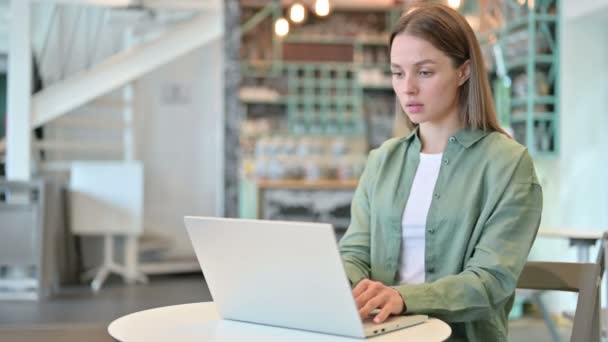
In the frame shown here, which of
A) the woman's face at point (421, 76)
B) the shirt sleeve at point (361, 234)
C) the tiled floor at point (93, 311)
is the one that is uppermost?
the woman's face at point (421, 76)

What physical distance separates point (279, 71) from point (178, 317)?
7687 millimetres

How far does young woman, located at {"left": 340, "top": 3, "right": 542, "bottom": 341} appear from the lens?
1.56 metres

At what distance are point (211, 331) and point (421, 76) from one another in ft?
2.21

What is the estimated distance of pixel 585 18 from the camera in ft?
19.5

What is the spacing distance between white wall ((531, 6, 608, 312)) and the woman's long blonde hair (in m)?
4.50

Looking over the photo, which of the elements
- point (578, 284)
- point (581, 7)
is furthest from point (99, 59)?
point (578, 284)

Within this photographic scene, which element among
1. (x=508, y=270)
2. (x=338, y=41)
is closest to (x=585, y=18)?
(x=338, y=41)

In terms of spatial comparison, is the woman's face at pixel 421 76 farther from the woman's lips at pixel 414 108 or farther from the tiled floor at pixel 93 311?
the tiled floor at pixel 93 311

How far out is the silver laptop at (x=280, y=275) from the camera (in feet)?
4.17

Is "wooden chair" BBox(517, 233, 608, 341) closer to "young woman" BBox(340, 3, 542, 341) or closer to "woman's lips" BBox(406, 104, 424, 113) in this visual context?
"young woman" BBox(340, 3, 542, 341)

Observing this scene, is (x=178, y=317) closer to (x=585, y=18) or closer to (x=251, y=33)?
(x=585, y=18)

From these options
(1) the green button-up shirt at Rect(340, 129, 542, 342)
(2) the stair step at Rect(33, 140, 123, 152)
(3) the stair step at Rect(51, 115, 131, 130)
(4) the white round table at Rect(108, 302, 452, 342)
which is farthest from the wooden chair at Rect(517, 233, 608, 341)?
(3) the stair step at Rect(51, 115, 131, 130)

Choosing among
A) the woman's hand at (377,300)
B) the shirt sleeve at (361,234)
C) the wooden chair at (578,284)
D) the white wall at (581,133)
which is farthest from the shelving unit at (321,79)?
the woman's hand at (377,300)

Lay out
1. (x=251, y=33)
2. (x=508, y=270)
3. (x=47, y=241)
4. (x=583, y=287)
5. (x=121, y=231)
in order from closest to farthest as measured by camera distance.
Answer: (x=508, y=270) → (x=583, y=287) → (x=47, y=241) → (x=121, y=231) → (x=251, y=33)
